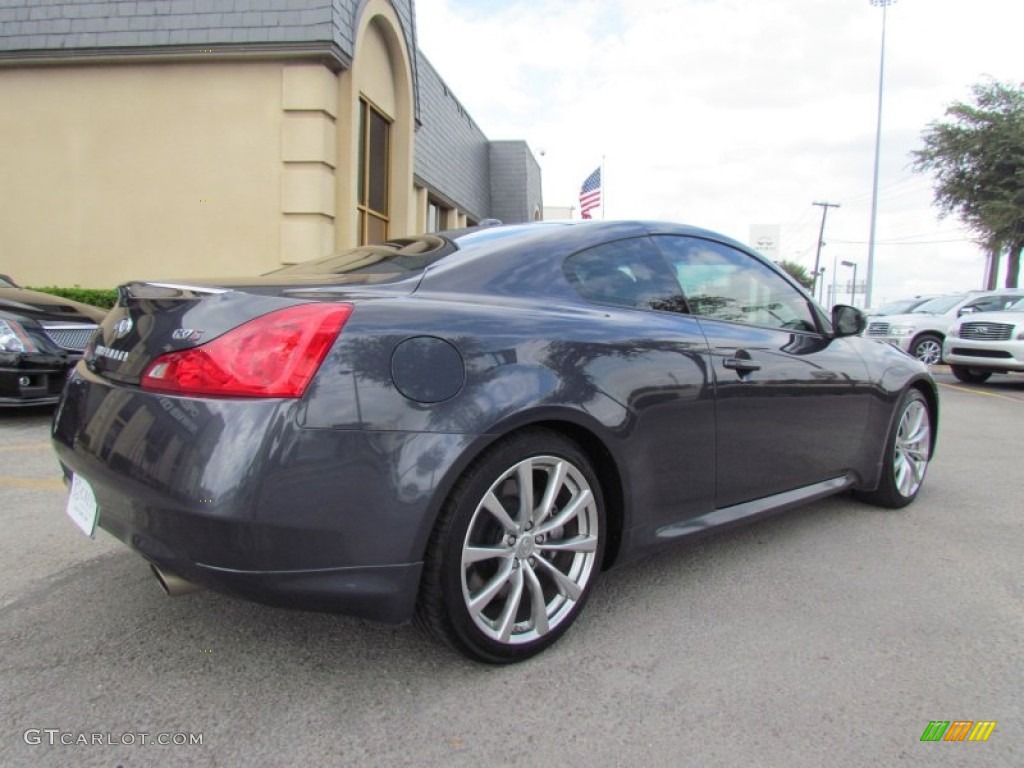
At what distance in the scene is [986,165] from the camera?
23.5m

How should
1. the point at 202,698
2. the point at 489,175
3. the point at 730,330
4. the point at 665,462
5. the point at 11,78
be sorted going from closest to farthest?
the point at 202,698
the point at 665,462
the point at 730,330
the point at 11,78
the point at 489,175

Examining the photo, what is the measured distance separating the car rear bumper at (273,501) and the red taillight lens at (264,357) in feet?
0.14

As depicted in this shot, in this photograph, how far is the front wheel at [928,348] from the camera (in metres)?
13.8

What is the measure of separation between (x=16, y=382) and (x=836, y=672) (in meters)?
5.70

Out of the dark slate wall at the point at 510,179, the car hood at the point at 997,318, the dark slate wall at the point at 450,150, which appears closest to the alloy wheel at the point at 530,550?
the car hood at the point at 997,318

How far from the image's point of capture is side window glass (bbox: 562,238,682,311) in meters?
2.68

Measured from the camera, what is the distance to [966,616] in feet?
9.06

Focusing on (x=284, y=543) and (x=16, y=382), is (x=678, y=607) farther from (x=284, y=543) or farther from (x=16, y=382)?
(x=16, y=382)

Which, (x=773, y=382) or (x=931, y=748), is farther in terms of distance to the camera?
(x=773, y=382)

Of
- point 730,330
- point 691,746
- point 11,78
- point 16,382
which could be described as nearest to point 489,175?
point 11,78

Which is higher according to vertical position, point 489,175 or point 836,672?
point 489,175

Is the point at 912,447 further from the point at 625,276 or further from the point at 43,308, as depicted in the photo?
the point at 43,308

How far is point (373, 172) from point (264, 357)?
11.6m

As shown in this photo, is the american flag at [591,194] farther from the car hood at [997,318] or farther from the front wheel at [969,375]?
the car hood at [997,318]
